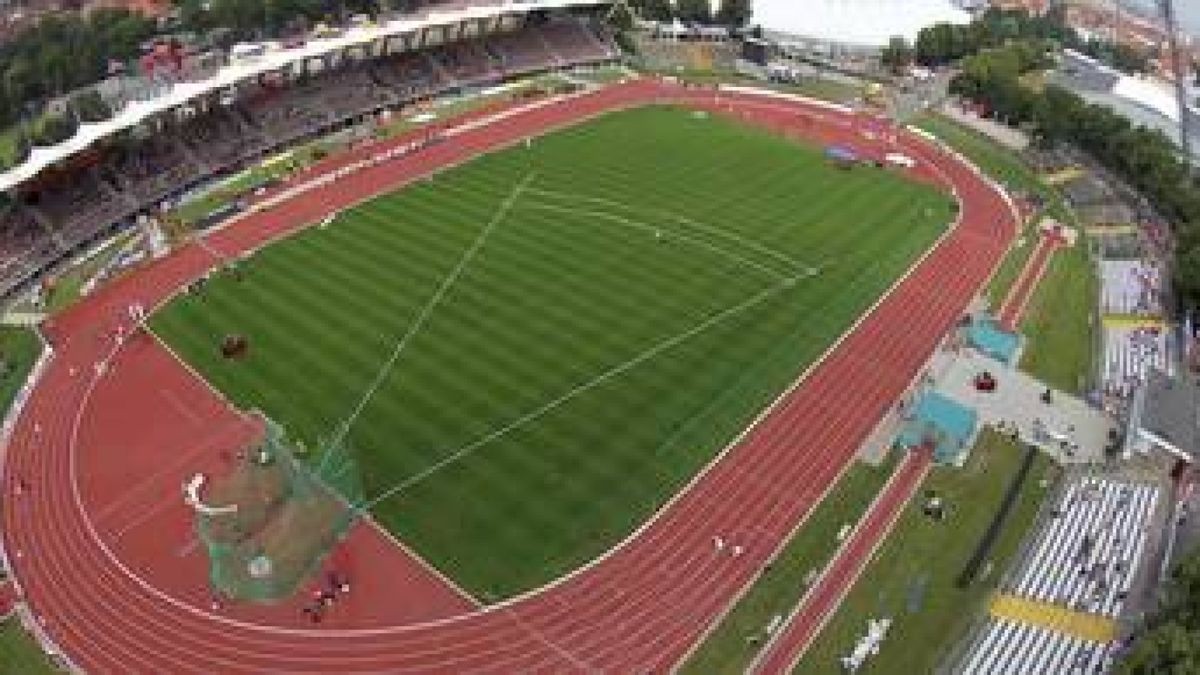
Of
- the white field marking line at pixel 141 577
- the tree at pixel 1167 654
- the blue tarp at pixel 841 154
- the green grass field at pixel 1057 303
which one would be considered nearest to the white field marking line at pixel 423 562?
the white field marking line at pixel 141 577

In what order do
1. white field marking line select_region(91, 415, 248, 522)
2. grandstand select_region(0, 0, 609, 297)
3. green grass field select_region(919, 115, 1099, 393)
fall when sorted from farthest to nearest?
grandstand select_region(0, 0, 609, 297)
green grass field select_region(919, 115, 1099, 393)
white field marking line select_region(91, 415, 248, 522)

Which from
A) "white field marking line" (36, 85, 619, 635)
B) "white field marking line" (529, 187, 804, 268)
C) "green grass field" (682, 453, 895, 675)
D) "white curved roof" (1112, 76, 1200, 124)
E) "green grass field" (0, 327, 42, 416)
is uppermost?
"white curved roof" (1112, 76, 1200, 124)

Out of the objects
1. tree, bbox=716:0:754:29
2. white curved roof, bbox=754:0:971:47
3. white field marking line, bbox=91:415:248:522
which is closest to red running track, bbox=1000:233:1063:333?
white curved roof, bbox=754:0:971:47

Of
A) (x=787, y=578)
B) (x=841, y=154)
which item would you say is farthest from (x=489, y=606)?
(x=841, y=154)

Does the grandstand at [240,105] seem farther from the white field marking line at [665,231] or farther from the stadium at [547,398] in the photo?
the white field marking line at [665,231]

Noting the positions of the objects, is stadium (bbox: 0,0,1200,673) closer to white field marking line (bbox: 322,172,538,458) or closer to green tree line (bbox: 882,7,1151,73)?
white field marking line (bbox: 322,172,538,458)

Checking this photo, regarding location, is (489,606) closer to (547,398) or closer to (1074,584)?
(547,398)

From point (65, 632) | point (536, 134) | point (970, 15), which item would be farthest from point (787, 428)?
point (970, 15)
